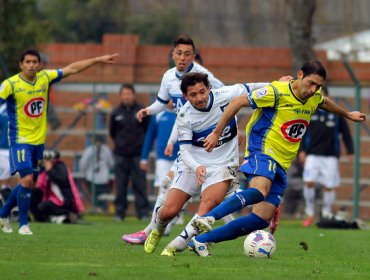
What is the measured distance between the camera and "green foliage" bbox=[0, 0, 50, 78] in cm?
2112

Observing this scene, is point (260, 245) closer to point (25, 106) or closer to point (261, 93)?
point (261, 93)

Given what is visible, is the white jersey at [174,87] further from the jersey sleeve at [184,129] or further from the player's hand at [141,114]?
the jersey sleeve at [184,129]

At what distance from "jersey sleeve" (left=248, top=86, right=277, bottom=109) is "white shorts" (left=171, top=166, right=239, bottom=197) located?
0.83 meters

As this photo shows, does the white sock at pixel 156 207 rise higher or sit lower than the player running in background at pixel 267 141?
lower

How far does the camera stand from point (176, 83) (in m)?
12.7

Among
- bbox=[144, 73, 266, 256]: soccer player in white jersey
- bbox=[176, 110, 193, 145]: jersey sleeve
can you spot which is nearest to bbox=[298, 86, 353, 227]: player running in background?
bbox=[144, 73, 266, 256]: soccer player in white jersey

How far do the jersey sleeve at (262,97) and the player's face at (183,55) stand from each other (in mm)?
1786

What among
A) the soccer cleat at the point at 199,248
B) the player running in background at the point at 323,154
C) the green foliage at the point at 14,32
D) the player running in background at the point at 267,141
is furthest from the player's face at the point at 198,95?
the green foliage at the point at 14,32

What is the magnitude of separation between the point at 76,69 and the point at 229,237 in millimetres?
4285

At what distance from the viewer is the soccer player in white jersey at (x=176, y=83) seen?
1238 centimetres

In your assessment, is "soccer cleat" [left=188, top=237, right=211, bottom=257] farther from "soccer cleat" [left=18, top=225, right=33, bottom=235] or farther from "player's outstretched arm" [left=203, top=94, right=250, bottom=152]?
"soccer cleat" [left=18, top=225, right=33, bottom=235]

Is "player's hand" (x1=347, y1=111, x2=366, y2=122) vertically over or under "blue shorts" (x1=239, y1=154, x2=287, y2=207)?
over

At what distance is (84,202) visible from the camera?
69.8 feet

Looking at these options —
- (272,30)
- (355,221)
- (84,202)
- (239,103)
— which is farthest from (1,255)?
(272,30)
